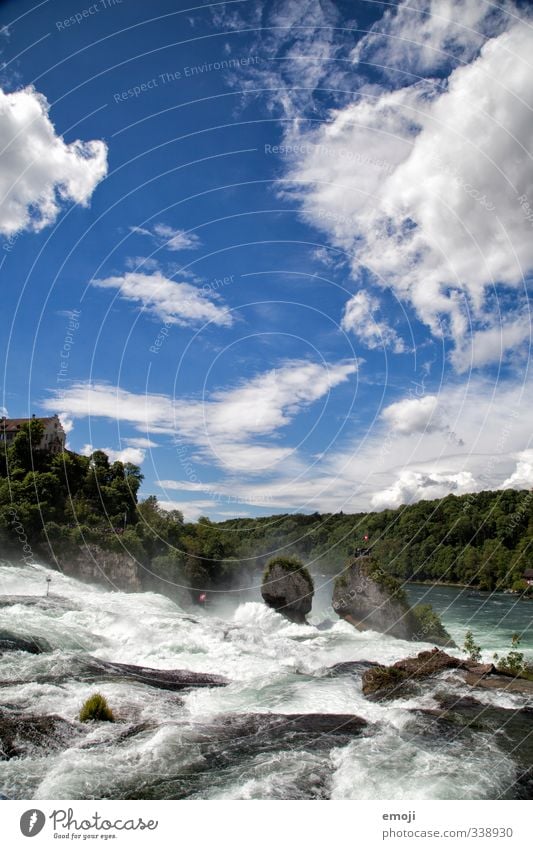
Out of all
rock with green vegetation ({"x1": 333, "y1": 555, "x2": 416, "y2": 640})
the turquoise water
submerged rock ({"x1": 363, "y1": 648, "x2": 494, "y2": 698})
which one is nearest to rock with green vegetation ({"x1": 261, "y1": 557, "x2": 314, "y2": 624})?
rock with green vegetation ({"x1": 333, "y1": 555, "x2": 416, "y2": 640})

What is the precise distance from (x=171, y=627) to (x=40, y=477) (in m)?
22.9

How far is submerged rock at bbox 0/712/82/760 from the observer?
11258 millimetres

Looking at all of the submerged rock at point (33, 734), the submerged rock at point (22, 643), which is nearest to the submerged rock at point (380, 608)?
the submerged rock at point (22, 643)

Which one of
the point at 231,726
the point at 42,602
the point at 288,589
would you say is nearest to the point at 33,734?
the point at 231,726

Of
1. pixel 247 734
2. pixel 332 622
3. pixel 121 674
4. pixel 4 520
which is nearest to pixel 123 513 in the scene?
pixel 4 520

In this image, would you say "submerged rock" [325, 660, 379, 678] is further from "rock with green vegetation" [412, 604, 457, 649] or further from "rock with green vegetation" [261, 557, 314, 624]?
"rock with green vegetation" [261, 557, 314, 624]

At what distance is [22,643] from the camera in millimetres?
18891

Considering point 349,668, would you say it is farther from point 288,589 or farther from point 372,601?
point 288,589

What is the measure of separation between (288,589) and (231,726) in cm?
2401

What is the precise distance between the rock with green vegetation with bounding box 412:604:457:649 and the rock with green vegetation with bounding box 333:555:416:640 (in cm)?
36

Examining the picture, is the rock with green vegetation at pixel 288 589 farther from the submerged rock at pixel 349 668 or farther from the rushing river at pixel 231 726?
the submerged rock at pixel 349 668

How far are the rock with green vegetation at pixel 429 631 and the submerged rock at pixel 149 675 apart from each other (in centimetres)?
1738
